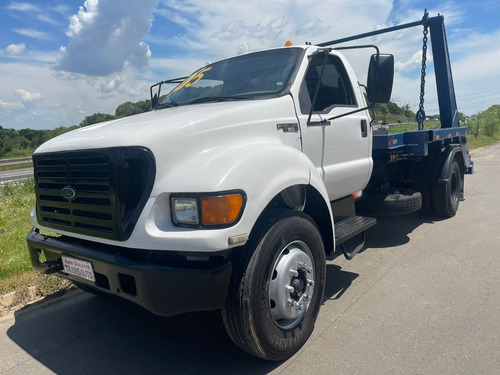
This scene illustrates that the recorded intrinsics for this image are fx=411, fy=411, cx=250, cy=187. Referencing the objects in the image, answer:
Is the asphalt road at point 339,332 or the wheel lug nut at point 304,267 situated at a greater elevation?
the wheel lug nut at point 304,267

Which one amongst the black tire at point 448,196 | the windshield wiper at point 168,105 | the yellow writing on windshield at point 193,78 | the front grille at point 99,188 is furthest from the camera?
the black tire at point 448,196

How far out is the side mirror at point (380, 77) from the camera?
11.1 ft

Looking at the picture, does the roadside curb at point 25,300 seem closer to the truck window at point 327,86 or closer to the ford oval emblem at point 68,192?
the ford oval emblem at point 68,192

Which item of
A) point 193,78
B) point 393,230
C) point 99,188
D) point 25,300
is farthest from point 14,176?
point 99,188

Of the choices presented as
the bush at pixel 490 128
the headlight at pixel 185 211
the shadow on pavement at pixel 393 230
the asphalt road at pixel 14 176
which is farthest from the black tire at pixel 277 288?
the bush at pixel 490 128

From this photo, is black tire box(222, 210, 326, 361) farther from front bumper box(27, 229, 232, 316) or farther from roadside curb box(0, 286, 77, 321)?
roadside curb box(0, 286, 77, 321)

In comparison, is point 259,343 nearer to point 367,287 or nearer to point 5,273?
point 367,287

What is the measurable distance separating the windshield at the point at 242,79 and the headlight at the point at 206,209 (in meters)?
1.30

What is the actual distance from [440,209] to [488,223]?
67 centimetres

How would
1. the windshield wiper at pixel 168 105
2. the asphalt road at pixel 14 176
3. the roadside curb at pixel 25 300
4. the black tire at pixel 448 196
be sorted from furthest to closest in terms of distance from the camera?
the asphalt road at pixel 14 176
the black tire at pixel 448 196
the windshield wiper at pixel 168 105
the roadside curb at pixel 25 300

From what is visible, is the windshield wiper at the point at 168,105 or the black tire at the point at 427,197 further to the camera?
the black tire at the point at 427,197

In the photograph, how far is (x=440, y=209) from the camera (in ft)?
20.7

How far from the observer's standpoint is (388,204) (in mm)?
4934

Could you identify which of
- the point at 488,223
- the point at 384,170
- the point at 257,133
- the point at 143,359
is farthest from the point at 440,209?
the point at 143,359
